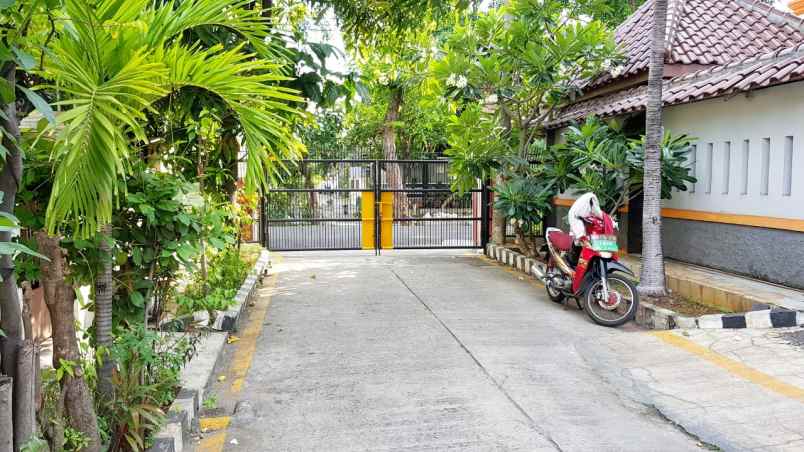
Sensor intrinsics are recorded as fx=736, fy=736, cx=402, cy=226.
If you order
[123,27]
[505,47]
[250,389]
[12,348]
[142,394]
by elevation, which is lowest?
[250,389]

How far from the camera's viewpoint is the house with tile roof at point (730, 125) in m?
8.45

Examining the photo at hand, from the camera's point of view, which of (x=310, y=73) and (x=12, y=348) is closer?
(x=12, y=348)

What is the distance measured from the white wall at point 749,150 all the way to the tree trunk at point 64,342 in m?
A: 7.62

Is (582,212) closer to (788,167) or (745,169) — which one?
(788,167)

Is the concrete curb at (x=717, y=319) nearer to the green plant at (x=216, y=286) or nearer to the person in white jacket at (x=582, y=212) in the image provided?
the person in white jacket at (x=582, y=212)

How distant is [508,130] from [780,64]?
5.45 meters

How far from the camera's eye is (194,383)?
208 inches

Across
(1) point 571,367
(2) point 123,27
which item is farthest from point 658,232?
(2) point 123,27

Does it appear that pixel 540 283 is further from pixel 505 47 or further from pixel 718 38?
pixel 718 38

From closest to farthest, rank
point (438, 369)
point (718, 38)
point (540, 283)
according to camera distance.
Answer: point (438, 369), point (540, 283), point (718, 38)

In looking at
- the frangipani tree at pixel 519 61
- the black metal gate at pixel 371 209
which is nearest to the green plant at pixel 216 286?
the black metal gate at pixel 371 209

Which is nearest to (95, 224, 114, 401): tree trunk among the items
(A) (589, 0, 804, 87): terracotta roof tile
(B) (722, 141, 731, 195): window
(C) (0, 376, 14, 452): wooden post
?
(C) (0, 376, 14, 452): wooden post

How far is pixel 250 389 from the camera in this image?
18.6ft

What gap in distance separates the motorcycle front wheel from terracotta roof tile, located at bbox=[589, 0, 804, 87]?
521cm
